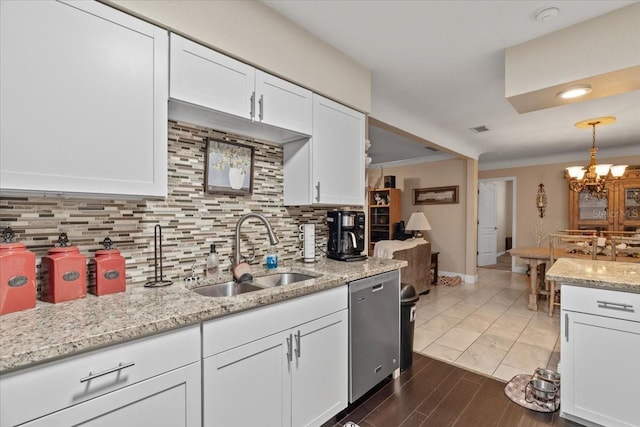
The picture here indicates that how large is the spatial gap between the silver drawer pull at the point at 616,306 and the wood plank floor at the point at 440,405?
2.49 feet

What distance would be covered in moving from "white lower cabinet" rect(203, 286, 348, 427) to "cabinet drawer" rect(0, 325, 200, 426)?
127mm

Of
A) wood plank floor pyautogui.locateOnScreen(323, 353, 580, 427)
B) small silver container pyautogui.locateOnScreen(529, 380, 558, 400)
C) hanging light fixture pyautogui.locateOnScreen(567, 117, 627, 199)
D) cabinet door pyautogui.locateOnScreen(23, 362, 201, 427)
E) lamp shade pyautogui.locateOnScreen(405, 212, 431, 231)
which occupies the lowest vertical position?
wood plank floor pyautogui.locateOnScreen(323, 353, 580, 427)

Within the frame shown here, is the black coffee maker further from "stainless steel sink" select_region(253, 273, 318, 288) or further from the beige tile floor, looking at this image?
the beige tile floor

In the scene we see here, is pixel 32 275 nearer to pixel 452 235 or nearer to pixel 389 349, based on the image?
pixel 389 349

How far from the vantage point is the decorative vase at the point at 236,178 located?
202 centimetres

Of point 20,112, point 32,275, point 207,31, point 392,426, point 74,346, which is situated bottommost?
point 392,426

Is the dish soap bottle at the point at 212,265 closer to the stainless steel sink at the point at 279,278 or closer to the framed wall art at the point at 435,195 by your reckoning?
the stainless steel sink at the point at 279,278

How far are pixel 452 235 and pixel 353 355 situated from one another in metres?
4.96

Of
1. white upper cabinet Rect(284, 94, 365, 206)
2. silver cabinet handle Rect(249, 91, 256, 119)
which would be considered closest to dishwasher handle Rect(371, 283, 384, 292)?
white upper cabinet Rect(284, 94, 365, 206)

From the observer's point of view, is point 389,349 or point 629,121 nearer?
point 389,349

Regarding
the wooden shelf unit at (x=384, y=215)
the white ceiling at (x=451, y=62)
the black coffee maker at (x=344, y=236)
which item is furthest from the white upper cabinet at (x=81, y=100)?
the wooden shelf unit at (x=384, y=215)

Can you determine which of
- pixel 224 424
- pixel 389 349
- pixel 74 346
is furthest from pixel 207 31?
pixel 389 349

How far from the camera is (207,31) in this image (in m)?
1.62

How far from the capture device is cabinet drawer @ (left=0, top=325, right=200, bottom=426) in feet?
2.77
